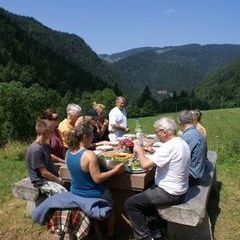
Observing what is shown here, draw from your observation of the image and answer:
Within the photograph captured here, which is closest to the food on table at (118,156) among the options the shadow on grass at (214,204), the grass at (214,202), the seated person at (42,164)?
the seated person at (42,164)

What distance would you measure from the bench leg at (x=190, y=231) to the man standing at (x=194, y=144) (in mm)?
702

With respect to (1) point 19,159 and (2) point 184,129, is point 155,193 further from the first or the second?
(1) point 19,159

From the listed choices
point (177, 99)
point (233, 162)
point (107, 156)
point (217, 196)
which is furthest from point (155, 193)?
point (177, 99)

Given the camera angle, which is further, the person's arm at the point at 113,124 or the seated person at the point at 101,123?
the person's arm at the point at 113,124

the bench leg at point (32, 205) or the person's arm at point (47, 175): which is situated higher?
the person's arm at point (47, 175)

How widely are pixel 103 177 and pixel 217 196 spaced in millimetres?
3361

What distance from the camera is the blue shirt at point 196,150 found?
6168 mm

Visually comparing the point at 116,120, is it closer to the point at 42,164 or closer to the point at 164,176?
the point at 42,164

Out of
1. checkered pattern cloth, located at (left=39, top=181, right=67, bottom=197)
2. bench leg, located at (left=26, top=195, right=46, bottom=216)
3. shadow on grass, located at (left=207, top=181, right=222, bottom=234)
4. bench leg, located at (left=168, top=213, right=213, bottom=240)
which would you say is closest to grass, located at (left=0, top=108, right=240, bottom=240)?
shadow on grass, located at (left=207, top=181, right=222, bottom=234)

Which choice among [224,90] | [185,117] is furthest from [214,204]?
[224,90]

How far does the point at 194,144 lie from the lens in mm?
6168

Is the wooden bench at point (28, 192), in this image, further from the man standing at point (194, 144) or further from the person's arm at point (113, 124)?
the person's arm at point (113, 124)

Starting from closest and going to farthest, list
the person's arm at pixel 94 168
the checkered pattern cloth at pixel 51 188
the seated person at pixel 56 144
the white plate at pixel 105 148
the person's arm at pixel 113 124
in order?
the person's arm at pixel 94 168 < the checkered pattern cloth at pixel 51 188 < the seated person at pixel 56 144 < the white plate at pixel 105 148 < the person's arm at pixel 113 124

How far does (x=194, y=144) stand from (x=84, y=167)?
70.6 inches
